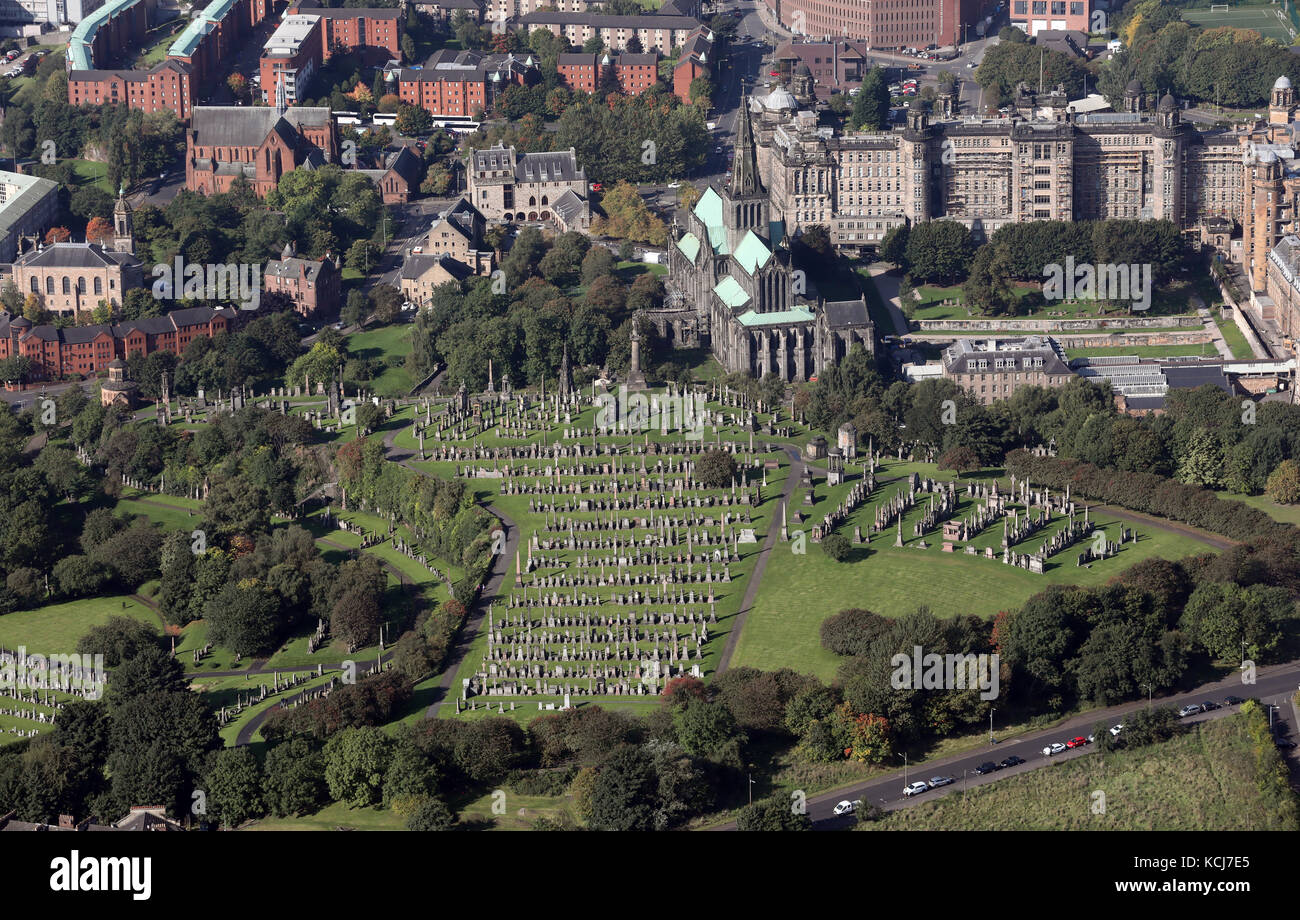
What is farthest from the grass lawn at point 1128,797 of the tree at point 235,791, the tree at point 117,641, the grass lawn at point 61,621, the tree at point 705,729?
the grass lawn at point 61,621

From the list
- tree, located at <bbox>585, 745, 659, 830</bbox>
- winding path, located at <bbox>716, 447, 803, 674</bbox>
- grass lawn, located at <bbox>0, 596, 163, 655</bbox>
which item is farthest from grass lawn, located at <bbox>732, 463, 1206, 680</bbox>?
grass lawn, located at <bbox>0, 596, 163, 655</bbox>

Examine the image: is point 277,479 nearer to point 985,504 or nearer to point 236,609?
point 236,609

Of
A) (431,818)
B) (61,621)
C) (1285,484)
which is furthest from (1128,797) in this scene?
(61,621)

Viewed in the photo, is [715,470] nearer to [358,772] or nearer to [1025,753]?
[1025,753]

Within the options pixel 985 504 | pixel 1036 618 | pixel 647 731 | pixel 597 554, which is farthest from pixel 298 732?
pixel 985 504

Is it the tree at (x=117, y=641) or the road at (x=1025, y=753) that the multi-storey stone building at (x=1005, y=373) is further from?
the tree at (x=117, y=641)

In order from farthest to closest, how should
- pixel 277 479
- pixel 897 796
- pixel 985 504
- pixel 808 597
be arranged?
pixel 277 479 < pixel 985 504 < pixel 808 597 < pixel 897 796
